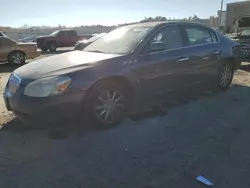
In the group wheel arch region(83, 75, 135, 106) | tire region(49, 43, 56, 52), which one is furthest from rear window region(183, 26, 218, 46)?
tire region(49, 43, 56, 52)

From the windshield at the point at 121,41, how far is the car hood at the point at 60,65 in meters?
0.27

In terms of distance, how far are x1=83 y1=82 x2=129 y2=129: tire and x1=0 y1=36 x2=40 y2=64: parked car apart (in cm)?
1013

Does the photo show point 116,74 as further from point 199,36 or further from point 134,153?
point 199,36

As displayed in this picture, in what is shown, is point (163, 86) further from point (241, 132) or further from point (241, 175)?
point (241, 175)

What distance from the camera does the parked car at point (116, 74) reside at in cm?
407

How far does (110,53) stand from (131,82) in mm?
624

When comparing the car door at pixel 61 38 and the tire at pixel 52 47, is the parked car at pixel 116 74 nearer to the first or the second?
the tire at pixel 52 47

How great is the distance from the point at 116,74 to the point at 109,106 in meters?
0.50

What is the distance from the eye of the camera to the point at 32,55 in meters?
14.2

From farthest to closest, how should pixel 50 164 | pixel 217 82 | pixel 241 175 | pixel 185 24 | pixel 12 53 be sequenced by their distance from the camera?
pixel 12 53 < pixel 217 82 < pixel 185 24 < pixel 50 164 < pixel 241 175

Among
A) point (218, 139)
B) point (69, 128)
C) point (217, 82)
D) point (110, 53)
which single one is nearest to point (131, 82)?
point (110, 53)

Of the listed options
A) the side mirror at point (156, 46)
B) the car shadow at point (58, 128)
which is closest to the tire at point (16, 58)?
the car shadow at point (58, 128)

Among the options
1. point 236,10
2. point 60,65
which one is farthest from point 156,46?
point 236,10

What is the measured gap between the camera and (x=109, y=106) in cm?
458
